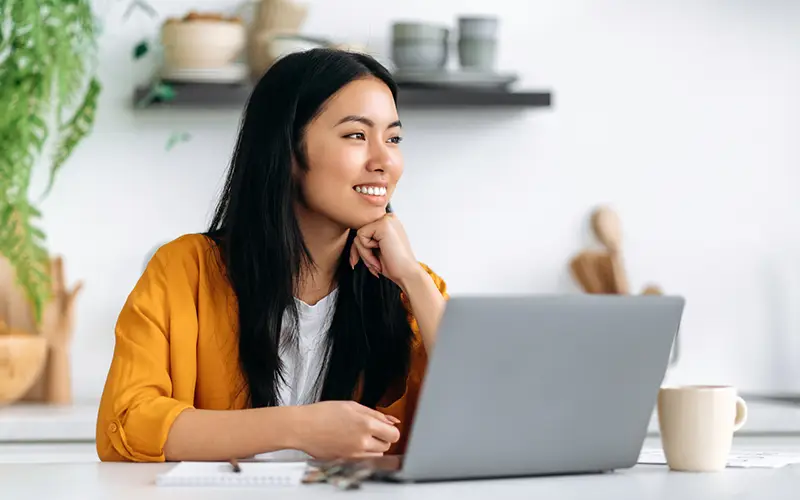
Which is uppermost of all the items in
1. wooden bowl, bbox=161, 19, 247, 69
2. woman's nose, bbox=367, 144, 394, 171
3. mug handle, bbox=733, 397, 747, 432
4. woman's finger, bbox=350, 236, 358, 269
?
wooden bowl, bbox=161, 19, 247, 69

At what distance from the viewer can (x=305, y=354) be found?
1.72 meters

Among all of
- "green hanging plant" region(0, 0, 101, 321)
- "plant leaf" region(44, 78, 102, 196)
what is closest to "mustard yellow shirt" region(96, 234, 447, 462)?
"green hanging plant" region(0, 0, 101, 321)

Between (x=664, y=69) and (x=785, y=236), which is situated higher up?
(x=664, y=69)

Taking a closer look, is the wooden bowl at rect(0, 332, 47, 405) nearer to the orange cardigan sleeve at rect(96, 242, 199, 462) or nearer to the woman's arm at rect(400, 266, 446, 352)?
the orange cardigan sleeve at rect(96, 242, 199, 462)

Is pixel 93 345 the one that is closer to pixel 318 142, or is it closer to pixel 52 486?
pixel 318 142

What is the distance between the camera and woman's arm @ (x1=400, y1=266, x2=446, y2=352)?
160cm

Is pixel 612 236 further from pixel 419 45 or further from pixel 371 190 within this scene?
pixel 371 190

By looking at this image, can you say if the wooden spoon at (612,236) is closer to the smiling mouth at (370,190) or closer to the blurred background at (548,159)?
the blurred background at (548,159)

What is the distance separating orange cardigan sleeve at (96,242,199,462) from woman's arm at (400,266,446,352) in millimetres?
324

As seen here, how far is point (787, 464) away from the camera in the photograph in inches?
48.1

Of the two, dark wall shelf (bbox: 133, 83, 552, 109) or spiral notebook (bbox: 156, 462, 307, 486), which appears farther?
dark wall shelf (bbox: 133, 83, 552, 109)

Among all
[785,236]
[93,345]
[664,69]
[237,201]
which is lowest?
[93,345]

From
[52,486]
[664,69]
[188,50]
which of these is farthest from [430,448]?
[664,69]

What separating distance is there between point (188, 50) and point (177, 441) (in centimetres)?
155
